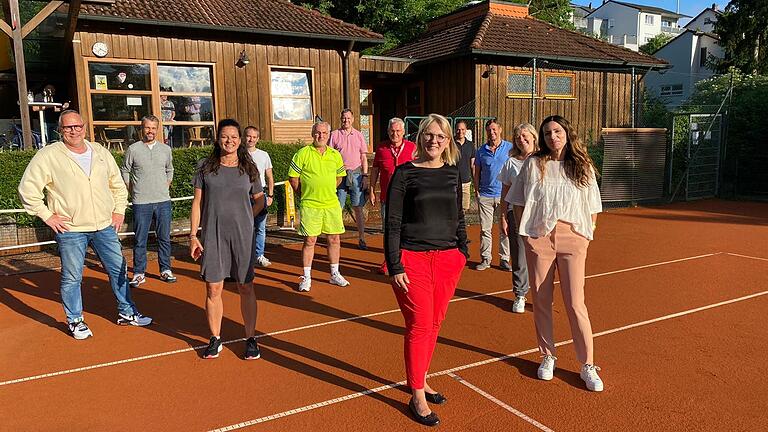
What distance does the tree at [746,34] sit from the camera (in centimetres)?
2970

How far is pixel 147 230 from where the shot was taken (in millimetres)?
7207

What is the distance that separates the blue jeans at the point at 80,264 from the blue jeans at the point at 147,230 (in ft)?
5.02

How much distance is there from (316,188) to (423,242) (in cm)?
324

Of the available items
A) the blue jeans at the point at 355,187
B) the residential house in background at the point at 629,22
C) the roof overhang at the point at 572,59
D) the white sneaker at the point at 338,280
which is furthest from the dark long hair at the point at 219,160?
the residential house in background at the point at 629,22

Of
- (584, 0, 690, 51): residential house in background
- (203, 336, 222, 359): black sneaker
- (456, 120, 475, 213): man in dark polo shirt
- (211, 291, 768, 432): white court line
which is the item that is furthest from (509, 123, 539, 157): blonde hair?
(584, 0, 690, 51): residential house in background

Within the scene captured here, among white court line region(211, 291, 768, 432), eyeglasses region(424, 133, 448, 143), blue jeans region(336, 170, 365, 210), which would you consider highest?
eyeglasses region(424, 133, 448, 143)

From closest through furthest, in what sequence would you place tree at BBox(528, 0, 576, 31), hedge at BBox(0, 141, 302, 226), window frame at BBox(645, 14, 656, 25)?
1. hedge at BBox(0, 141, 302, 226)
2. tree at BBox(528, 0, 576, 31)
3. window frame at BBox(645, 14, 656, 25)

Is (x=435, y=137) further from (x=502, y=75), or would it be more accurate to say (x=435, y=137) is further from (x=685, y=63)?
(x=685, y=63)

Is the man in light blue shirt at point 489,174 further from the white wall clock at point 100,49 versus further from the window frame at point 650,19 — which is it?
the window frame at point 650,19

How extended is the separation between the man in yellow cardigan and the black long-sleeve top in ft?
10.5

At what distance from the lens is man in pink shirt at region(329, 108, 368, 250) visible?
8812 mm

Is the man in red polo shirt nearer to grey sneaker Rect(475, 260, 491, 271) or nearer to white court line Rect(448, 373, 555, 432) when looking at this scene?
grey sneaker Rect(475, 260, 491, 271)

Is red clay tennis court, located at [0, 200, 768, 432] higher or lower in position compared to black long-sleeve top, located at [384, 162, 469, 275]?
lower

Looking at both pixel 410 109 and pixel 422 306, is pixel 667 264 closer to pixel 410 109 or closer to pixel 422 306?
pixel 422 306
